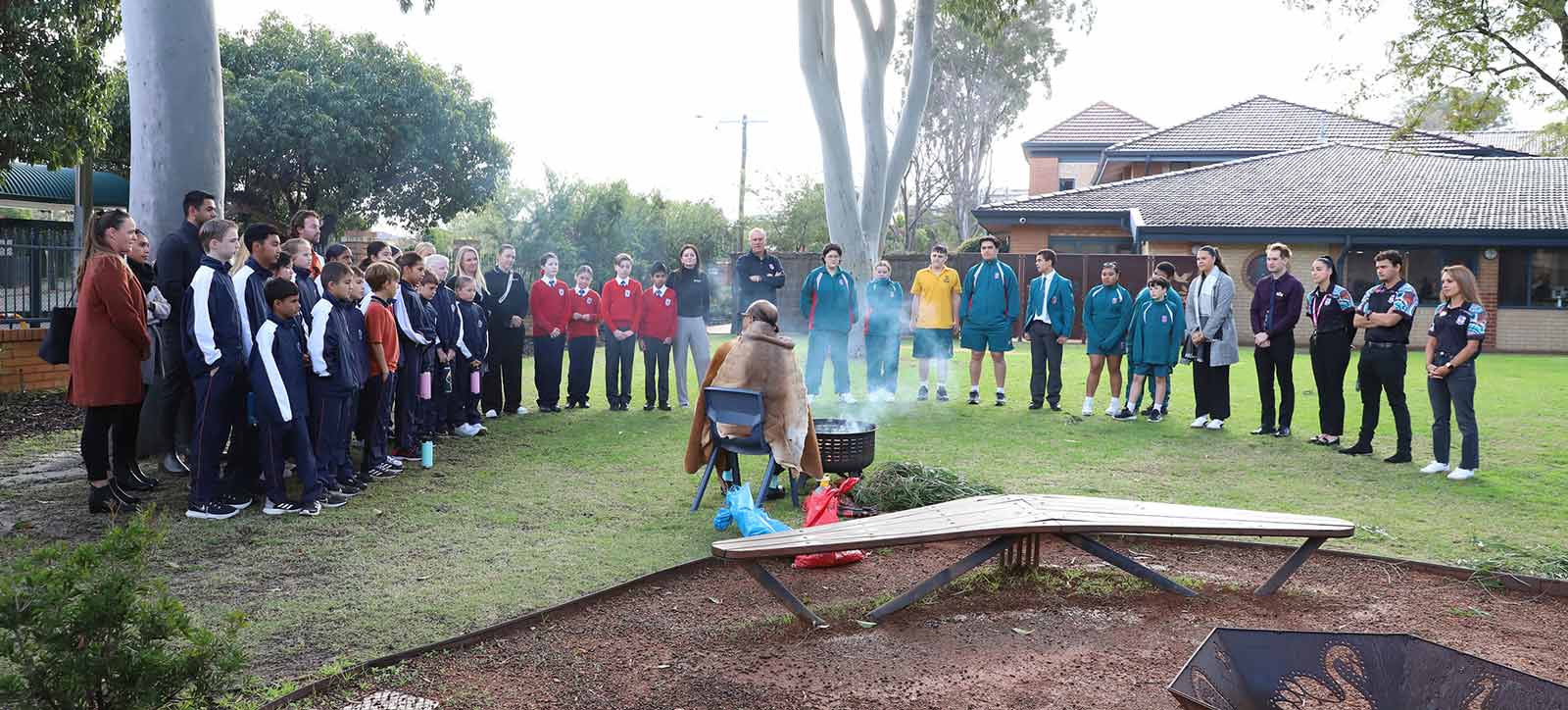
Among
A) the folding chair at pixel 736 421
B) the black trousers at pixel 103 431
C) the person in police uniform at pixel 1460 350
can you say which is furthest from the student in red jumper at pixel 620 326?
the person in police uniform at pixel 1460 350

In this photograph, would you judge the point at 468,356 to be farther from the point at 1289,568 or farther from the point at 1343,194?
the point at 1343,194

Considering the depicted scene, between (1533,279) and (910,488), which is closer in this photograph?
(910,488)

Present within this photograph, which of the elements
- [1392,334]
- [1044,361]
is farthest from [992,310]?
[1392,334]

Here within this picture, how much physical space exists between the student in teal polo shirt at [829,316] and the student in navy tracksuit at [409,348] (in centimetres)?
461

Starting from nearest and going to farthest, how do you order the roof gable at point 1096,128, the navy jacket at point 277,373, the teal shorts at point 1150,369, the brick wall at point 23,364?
the navy jacket at point 277,373
the brick wall at point 23,364
the teal shorts at point 1150,369
the roof gable at point 1096,128

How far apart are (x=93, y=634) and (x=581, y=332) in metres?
8.74

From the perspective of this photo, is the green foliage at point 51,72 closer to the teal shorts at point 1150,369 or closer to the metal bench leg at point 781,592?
the metal bench leg at point 781,592

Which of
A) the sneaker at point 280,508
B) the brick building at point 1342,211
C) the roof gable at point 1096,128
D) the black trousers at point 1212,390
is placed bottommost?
the sneaker at point 280,508

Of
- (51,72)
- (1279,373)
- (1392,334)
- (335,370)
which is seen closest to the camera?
(335,370)

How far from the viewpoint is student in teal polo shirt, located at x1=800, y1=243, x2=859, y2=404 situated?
11773mm

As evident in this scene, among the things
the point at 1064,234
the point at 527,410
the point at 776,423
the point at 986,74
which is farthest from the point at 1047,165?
the point at 776,423

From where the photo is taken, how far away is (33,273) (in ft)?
37.7

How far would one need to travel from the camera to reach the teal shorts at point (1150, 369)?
10961 mm

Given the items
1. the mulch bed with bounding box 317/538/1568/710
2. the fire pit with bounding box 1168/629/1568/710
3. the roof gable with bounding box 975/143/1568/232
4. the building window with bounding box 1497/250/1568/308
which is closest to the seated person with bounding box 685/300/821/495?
the mulch bed with bounding box 317/538/1568/710
